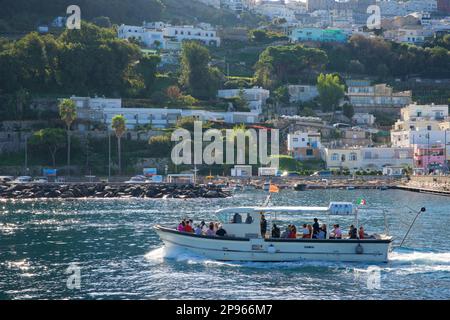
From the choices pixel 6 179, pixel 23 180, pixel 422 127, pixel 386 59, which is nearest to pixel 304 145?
pixel 422 127

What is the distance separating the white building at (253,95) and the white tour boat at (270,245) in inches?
3559

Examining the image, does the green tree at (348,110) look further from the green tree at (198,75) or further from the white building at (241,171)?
the white building at (241,171)

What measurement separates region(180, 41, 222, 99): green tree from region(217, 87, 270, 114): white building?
245cm

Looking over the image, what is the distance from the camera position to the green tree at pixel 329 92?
13700cm

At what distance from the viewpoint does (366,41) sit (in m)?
168

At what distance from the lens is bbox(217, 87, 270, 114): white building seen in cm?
13312

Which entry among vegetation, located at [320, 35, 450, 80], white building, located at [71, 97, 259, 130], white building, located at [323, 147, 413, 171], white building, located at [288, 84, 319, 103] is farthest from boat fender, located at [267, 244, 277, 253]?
vegetation, located at [320, 35, 450, 80]

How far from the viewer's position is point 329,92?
13688 cm

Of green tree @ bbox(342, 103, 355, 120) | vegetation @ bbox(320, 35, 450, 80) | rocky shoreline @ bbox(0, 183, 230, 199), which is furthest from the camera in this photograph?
vegetation @ bbox(320, 35, 450, 80)

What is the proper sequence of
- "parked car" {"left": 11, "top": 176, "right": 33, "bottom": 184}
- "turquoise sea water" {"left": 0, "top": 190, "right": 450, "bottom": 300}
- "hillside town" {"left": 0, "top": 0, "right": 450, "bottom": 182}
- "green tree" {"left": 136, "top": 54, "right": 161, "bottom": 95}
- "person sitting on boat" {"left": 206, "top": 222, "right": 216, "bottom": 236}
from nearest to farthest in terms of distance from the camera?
"turquoise sea water" {"left": 0, "top": 190, "right": 450, "bottom": 300}
"person sitting on boat" {"left": 206, "top": 222, "right": 216, "bottom": 236}
"parked car" {"left": 11, "top": 176, "right": 33, "bottom": 184}
"hillside town" {"left": 0, "top": 0, "right": 450, "bottom": 182}
"green tree" {"left": 136, "top": 54, "right": 161, "bottom": 95}

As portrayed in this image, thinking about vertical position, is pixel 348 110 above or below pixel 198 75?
below

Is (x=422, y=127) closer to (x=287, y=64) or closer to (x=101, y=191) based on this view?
(x=287, y=64)

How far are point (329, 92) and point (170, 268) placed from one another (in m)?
102

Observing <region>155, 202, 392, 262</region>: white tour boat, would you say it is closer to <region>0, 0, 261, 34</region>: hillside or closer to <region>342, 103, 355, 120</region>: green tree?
<region>342, 103, 355, 120</region>: green tree
